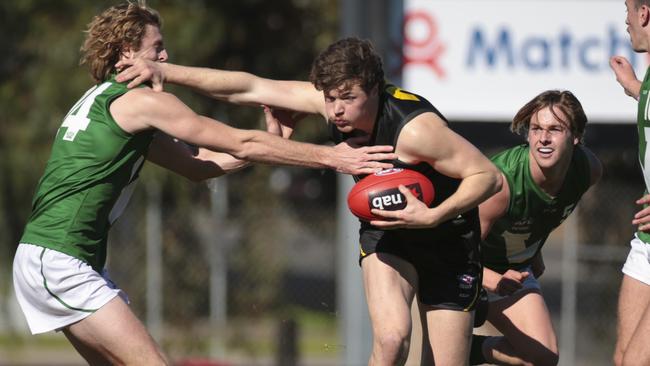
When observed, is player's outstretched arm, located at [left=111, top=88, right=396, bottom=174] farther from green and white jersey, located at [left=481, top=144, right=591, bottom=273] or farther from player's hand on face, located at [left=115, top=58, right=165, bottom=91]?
green and white jersey, located at [left=481, top=144, right=591, bottom=273]

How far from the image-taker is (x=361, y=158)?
5219 millimetres

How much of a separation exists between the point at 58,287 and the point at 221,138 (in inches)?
42.0

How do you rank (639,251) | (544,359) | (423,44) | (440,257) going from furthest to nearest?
(423,44)
(544,359)
(639,251)
(440,257)

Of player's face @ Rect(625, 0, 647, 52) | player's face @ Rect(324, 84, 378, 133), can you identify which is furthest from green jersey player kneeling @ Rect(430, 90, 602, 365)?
player's face @ Rect(324, 84, 378, 133)

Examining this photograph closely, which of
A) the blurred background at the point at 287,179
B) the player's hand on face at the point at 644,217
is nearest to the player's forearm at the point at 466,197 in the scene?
the player's hand on face at the point at 644,217

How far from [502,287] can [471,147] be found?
1158 mm

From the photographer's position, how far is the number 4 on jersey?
17.5 feet

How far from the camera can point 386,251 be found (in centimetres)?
566

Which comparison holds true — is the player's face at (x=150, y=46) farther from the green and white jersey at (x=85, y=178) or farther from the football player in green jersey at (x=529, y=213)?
the football player in green jersey at (x=529, y=213)

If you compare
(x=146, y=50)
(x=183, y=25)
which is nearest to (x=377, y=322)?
(x=146, y=50)

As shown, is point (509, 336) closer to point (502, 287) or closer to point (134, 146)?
point (502, 287)

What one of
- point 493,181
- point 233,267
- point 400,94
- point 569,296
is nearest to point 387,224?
point 493,181

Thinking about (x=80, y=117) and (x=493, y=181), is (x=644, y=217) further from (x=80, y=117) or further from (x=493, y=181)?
(x=80, y=117)

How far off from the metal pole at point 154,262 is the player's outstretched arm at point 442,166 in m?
7.28
